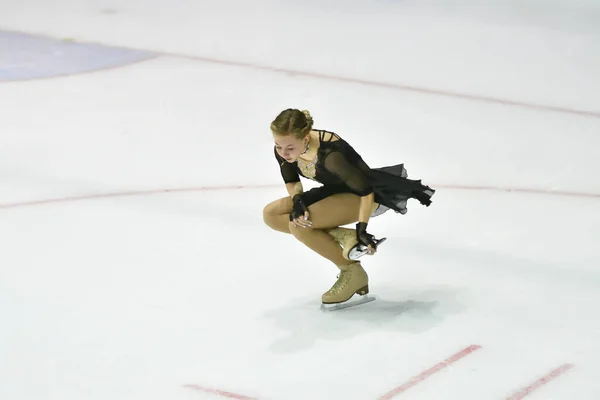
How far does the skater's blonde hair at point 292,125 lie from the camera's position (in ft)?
12.3

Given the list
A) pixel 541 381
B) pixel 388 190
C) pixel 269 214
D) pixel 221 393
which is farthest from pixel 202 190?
pixel 541 381

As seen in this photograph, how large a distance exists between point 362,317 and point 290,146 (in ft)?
2.39

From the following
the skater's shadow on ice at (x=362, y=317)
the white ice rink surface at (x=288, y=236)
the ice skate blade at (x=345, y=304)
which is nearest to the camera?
the white ice rink surface at (x=288, y=236)

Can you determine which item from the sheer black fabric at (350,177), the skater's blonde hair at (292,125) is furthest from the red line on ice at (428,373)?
the skater's blonde hair at (292,125)

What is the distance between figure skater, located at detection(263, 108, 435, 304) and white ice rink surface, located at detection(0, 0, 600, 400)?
25 cm

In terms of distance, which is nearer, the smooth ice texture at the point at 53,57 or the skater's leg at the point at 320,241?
the skater's leg at the point at 320,241

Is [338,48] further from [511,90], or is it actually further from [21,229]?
[21,229]

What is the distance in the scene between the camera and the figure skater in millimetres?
3822

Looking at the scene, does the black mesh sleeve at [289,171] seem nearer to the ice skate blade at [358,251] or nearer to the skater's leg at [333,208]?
the skater's leg at [333,208]

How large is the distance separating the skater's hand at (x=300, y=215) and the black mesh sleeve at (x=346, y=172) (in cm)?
21

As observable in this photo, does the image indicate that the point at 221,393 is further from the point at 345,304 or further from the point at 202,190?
the point at 202,190

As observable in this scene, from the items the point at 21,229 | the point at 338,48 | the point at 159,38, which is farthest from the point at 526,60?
the point at 21,229

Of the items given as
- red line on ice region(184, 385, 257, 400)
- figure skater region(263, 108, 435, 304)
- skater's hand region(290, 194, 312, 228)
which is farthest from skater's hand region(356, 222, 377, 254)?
red line on ice region(184, 385, 257, 400)

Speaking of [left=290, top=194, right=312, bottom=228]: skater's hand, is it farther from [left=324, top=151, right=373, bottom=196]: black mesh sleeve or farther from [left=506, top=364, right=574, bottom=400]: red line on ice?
[left=506, top=364, right=574, bottom=400]: red line on ice
